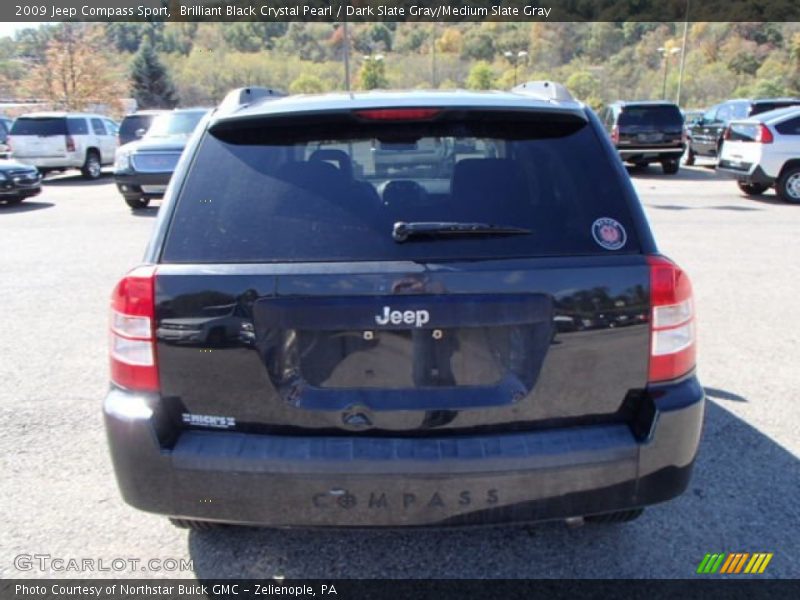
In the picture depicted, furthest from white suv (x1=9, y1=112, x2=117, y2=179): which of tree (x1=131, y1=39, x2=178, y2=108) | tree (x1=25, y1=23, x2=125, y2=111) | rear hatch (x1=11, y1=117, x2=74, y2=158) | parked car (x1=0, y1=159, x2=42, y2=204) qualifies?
tree (x1=131, y1=39, x2=178, y2=108)

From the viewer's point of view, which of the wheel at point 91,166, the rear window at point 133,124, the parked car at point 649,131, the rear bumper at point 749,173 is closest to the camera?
the rear bumper at point 749,173

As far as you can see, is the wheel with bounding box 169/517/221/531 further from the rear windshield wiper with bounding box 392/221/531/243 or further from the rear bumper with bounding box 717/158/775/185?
the rear bumper with bounding box 717/158/775/185

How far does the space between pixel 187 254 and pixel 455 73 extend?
100651 millimetres

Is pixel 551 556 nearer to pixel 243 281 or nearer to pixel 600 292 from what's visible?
pixel 600 292

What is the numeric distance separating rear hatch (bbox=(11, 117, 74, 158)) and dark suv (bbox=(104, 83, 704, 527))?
19.5 metres

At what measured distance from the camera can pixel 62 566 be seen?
8.69 ft

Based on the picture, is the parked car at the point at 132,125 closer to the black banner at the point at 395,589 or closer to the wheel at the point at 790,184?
the wheel at the point at 790,184

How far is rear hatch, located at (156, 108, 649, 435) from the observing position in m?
2.07

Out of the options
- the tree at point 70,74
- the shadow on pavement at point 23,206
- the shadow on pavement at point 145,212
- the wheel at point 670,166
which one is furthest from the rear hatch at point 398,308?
the tree at point 70,74

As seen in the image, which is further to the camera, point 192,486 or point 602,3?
point 602,3

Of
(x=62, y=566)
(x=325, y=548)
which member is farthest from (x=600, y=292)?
(x=62, y=566)

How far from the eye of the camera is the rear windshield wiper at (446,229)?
2117 millimetres

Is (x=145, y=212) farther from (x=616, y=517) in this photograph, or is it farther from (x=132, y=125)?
(x=616, y=517)

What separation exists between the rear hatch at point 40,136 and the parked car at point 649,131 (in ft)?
52.2
